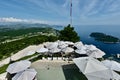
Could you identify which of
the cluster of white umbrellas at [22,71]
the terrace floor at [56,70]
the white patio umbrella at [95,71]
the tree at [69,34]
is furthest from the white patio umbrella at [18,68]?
the tree at [69,34]

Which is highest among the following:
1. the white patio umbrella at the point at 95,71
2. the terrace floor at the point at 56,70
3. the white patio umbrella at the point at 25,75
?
the white patio umbrella at the point at 95,71

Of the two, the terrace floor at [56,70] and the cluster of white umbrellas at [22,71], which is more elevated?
the cluster of white umbrellas at [22,71]

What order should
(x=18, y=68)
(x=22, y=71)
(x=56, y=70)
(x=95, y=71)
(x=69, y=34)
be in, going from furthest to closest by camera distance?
(x=69, y=34)
(x=56, y=70)
(x=18, y=68)
(x=22, y=71)
(x=95, y=71)

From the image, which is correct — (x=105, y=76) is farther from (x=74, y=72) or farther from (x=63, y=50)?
(x=63, y=50)

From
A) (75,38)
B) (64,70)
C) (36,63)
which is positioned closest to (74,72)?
(64,70)

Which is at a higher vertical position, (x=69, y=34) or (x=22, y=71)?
(x=22, y=71)

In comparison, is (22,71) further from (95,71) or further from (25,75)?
→ (95,71)

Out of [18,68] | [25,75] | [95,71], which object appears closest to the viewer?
[25,75]

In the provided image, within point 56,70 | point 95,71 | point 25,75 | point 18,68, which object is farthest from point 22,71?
point 95,71

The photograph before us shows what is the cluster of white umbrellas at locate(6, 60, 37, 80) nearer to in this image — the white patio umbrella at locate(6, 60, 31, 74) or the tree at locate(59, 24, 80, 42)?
the white patio umbrella at locate(6, 60, 31, 74)

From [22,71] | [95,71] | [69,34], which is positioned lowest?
[69,34]

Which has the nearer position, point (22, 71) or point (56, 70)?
point (22, 71)

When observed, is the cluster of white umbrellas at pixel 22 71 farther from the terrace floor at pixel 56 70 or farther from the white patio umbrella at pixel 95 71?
the white patio umbrella at pixel 95 71

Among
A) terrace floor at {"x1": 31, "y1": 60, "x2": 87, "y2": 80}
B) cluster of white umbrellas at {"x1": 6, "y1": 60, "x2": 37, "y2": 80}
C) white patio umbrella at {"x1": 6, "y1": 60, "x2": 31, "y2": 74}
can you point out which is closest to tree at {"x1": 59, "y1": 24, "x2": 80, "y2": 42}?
terrace floor at {"x1": 31, "y1": 60, "x2": 87, "y2": 80}
